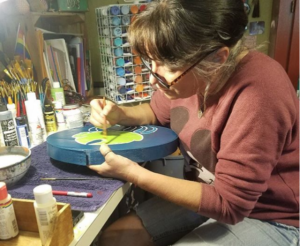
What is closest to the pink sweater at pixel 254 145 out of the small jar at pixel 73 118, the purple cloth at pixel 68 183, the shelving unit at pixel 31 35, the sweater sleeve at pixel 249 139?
the sweater sleeve at pixel 249 139

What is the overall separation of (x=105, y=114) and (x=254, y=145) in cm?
50

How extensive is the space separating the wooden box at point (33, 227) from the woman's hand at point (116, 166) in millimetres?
199

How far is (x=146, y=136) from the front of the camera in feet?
2.97

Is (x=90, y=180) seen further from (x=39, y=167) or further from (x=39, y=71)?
(x=39, y=71)

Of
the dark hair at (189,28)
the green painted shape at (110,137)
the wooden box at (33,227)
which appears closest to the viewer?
the wooden box at (33,227)

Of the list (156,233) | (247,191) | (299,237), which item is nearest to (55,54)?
(156,233)

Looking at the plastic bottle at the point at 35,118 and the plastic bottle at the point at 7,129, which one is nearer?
the plastic bottle at the point at 7,129

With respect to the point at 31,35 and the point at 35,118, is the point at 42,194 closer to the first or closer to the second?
the point at 35,118

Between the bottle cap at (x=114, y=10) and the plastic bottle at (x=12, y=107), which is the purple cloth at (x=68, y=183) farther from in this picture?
the bottle cap at (x=114, y=10)

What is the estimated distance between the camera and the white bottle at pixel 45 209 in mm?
512

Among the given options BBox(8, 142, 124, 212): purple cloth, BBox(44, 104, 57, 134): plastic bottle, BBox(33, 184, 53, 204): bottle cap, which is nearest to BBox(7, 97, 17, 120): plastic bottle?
BBox(44, 104, 57, 134): plastic bottle

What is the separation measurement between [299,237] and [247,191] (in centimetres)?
24

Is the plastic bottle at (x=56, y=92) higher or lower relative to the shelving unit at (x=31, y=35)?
lower

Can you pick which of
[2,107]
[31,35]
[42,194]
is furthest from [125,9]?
[42,194]
